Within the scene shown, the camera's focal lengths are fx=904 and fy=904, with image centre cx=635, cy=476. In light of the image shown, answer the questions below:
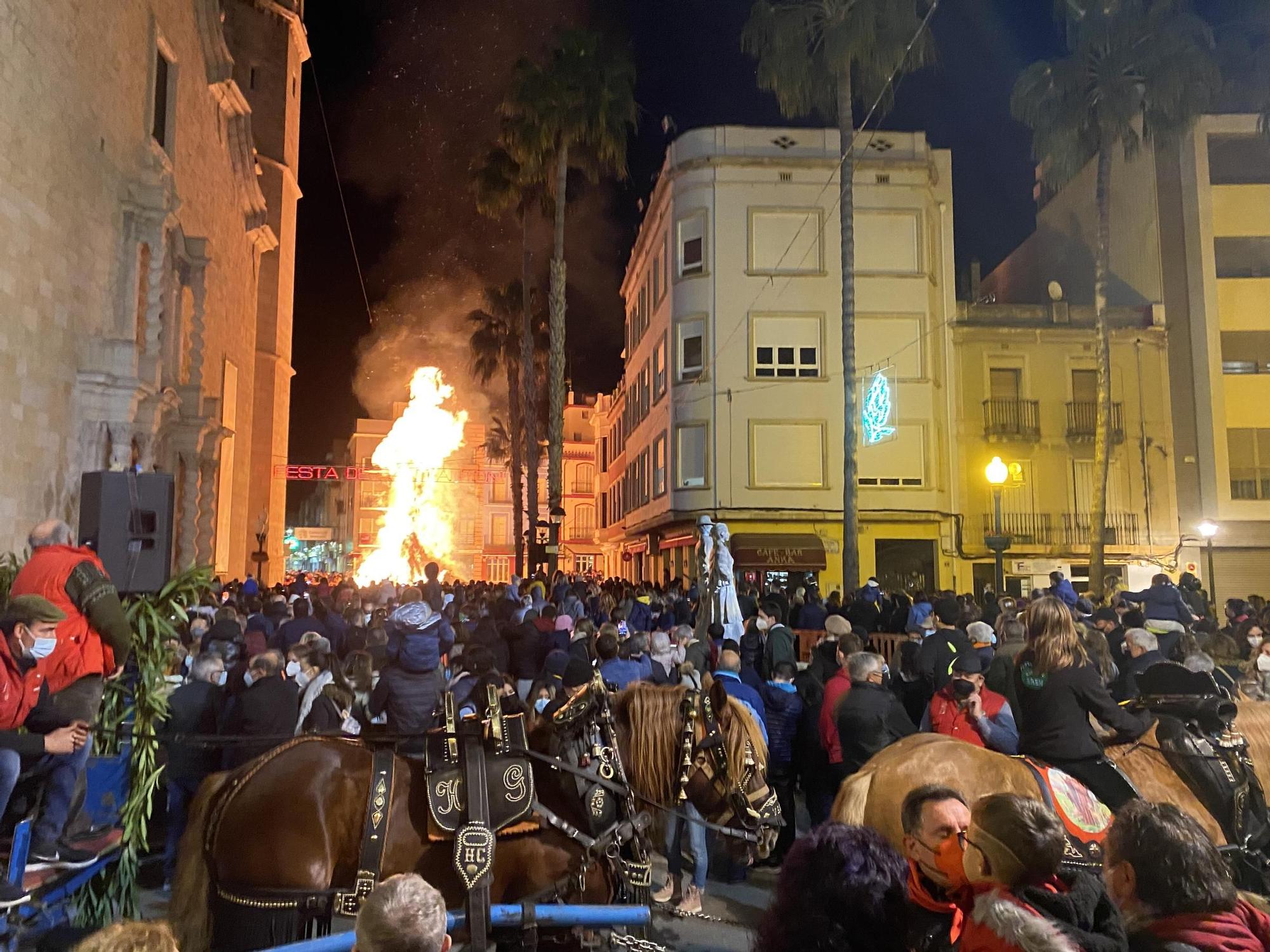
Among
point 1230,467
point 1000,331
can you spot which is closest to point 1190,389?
point 1230,467

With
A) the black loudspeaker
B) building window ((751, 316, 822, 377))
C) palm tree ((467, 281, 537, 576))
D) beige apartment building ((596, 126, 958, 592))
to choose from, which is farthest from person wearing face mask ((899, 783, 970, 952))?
palm tree ((467, 281, 537, 576))

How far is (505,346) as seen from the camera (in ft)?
122

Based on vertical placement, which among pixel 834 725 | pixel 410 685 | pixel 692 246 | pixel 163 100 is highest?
pixel 692 246

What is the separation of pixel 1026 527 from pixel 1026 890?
93.3 feet

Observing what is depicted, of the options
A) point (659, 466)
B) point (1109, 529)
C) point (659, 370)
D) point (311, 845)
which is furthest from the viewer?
point (659, 370)

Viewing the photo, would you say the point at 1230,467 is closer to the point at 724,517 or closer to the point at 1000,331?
the point at 1000,331

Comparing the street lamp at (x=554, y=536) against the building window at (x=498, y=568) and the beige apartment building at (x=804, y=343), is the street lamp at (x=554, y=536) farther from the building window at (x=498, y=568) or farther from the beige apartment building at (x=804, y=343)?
the building window at (x=498, y=568)

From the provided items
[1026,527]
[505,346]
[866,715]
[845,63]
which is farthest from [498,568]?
[866,715]

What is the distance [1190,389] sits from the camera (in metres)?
28.5

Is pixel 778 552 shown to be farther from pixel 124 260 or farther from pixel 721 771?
pixel 721 771

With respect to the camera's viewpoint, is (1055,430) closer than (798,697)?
No

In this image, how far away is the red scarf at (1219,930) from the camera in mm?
2424

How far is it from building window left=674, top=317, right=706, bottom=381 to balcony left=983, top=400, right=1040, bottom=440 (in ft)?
30.7

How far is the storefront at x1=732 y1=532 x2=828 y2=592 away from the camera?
27.4 meters
